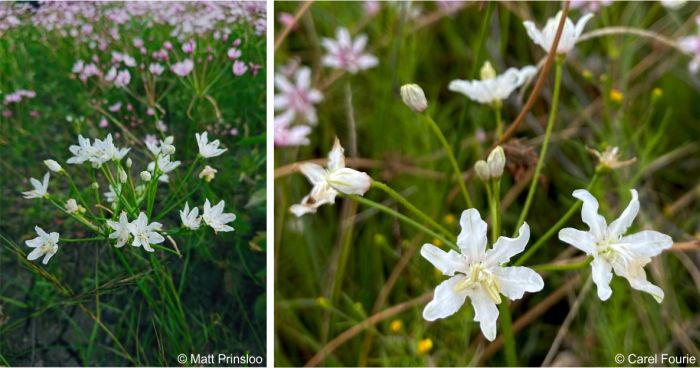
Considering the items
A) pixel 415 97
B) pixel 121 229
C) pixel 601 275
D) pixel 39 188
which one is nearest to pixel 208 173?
pixel 121 229

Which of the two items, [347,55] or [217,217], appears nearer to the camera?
[217,217]

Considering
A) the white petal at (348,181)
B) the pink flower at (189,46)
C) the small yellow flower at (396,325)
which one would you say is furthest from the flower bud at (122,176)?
the small yellow flower at (396,325)

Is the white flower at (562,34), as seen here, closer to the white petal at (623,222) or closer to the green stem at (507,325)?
the white petal at (623,222)

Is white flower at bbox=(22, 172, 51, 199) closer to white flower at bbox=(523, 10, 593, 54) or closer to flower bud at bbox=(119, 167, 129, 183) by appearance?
flower bud at bbox=(119, 167, 129, 183)

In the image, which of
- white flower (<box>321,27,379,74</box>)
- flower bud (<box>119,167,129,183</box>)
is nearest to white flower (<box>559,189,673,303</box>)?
flower bud (<box>119,167,129,183</box>)

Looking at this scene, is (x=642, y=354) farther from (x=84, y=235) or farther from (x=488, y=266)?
(x=84, y=235)

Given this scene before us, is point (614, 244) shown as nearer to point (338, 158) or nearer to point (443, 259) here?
point (443, 259)

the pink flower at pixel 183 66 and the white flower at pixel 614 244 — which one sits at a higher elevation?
the pink flower at pixel 183 66
